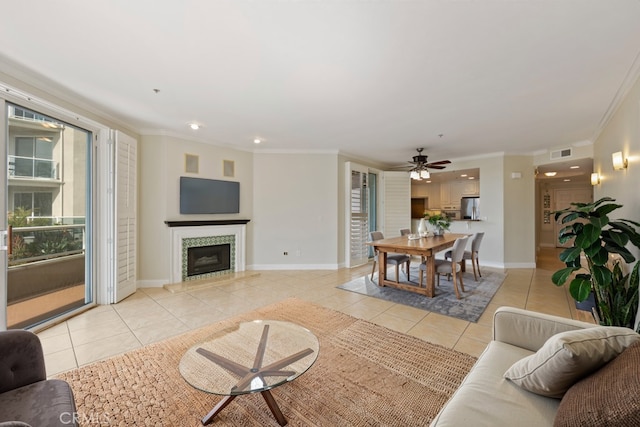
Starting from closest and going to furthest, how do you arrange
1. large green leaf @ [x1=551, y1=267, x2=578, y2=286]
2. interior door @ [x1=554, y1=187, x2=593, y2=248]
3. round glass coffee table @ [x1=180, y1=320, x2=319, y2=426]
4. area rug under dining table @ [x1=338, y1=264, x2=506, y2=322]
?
1. round glass coffee table @ [x1=180, y1=320, x2=319, y2=426]
2. large green leaf @ [x1=551, y1=267, x2=578, y2=286]
3. area rug under dining table @ [x1=338, y1=264, x2=506, y2=322]
4. interior door @ [x1=554, y1=187, x2=593, y2=248]

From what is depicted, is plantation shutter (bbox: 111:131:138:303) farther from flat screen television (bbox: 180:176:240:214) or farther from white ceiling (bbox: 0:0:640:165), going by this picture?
flat screen television (bbox: 180:176:240:214)

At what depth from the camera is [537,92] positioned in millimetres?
2770

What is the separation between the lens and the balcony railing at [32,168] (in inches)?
104

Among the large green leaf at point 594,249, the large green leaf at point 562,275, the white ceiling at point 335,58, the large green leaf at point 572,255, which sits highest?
the white ceiling at point 335,58

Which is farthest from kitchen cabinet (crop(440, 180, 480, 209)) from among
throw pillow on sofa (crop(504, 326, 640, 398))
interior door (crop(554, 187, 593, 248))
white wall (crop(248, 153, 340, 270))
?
throw pillow on sofa (crop(504, 326, 640, 398))

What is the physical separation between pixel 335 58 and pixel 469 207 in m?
6.48

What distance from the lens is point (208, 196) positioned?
4.68 m

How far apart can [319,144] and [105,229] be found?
356cm

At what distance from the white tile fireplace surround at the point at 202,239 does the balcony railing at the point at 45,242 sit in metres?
1.12

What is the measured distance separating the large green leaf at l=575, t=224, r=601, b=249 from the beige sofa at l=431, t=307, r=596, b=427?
1.00m

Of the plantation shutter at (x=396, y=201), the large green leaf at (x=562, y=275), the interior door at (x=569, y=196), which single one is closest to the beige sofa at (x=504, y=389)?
the large green leaf at (x=562, y=275)

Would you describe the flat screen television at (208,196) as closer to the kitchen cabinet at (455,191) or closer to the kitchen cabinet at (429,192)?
the kitchen cabinet at (429,192)

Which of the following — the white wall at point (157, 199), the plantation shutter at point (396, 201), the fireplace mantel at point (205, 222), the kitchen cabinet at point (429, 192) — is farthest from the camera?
the kitchen cabinet at point (429, 192)

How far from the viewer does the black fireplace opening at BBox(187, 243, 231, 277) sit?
457 cm
